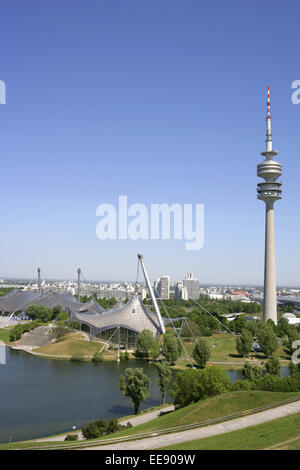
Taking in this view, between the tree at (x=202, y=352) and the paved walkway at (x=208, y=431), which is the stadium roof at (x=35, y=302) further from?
the paved walkway at (x=208, y=431)

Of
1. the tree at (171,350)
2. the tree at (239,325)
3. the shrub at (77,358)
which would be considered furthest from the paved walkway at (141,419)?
the tree at (239,325)

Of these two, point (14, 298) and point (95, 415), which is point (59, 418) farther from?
point (14, 298)

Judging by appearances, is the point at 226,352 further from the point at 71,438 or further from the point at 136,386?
the point at 71,438

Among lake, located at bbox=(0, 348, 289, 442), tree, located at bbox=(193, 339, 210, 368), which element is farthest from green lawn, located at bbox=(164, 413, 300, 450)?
tree, located at bbox=(193, 339, 210, 368)

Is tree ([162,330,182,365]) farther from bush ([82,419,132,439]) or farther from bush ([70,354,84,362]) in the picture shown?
bush ([82,419,132,439])
